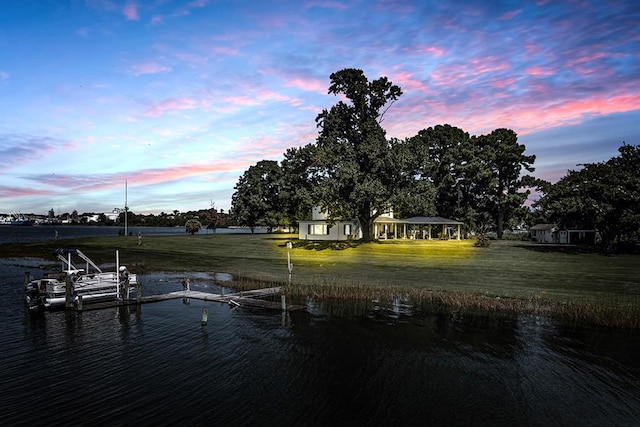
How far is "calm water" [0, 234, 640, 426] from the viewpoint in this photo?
12945mm

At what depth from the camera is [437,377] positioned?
52.1ft

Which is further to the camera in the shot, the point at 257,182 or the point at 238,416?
the point at 257,182

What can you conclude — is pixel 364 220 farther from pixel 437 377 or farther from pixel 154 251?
pixel 437 377

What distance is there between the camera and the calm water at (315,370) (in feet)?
42.5

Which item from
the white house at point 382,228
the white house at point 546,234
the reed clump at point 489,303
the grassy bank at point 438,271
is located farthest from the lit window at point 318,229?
the reed clump at point 489,303

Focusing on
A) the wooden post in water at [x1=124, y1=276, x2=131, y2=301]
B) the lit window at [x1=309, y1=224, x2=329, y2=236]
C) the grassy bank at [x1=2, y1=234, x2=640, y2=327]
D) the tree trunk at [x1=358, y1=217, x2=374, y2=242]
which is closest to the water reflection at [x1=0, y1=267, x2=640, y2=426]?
the grassy bank at [x1=2, y1=234, x2=640, y2=327]

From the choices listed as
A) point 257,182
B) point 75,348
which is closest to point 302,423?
point 75,348

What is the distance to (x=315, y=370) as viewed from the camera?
16.5 m

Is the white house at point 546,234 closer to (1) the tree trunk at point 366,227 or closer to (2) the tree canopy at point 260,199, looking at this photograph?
(1) the tree trunk at point 366,227

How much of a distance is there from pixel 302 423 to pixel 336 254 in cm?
4248

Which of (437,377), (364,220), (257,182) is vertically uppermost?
(257,182)

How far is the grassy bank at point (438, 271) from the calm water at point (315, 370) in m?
3.68

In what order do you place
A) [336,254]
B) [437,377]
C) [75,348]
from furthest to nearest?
[336,254] < [75,348] < [437,377]

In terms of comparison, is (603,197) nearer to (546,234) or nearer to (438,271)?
(438,271)
